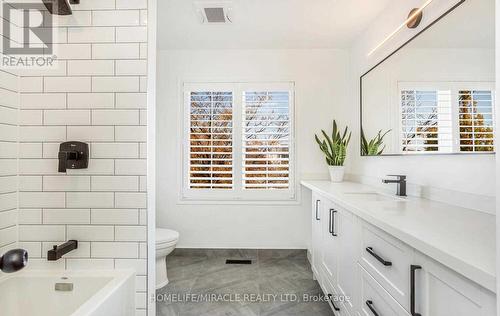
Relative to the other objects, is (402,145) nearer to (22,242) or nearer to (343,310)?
(343,310)

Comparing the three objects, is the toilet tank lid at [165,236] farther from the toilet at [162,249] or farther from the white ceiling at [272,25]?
the white ceiling at [272,25]

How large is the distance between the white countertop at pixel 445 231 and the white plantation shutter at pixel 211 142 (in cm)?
177

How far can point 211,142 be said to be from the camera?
10.5 ft

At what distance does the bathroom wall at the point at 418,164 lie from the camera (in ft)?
4.56

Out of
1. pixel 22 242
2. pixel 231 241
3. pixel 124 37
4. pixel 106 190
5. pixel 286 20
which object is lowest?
pixel 231 241

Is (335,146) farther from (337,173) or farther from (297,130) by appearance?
(297,130)

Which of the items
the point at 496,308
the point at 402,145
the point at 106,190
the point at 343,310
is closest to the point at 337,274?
the point at 343,310

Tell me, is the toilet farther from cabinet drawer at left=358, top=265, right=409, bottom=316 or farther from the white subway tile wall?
cabinet drawer at left=358, top=265, right=409, bottom=316

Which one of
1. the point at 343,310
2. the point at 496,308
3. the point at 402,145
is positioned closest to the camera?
the point at 496,308

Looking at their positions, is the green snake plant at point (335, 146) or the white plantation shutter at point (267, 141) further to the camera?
the white plantation shutter at point (267, 141)

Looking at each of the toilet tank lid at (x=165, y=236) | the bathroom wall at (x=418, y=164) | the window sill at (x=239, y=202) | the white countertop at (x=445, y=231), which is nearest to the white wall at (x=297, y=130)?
the window sill at (x=239, y=202)

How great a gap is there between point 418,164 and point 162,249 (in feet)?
6.73

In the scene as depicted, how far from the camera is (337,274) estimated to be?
1.82m

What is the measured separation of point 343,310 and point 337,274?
21cm
